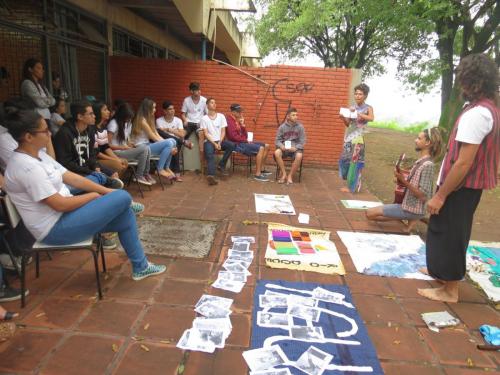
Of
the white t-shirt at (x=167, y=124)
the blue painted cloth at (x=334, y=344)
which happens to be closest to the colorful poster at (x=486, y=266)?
the blue painted cloth at (x=334, y=344)

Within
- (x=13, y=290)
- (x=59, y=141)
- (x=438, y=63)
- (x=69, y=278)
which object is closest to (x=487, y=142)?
(x=69, y=278)

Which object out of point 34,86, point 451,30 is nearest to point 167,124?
point 34,86

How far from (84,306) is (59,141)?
6.23 feet

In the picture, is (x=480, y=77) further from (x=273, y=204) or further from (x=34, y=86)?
(x=34, y=86)

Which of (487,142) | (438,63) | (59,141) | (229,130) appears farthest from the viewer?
(438,63)

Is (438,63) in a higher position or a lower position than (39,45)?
higher

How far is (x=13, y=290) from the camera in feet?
8.88

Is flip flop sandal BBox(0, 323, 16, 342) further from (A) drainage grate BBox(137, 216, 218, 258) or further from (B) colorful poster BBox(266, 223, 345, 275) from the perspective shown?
(B) colorful poster BBox(266, 223, 345, 275)

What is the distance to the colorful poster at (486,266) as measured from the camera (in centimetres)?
328

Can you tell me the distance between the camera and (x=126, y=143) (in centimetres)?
561

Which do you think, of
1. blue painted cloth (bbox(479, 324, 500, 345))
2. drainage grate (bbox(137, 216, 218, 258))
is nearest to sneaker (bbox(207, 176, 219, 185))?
drainage grate (bbox(137, 216, 218, 258))

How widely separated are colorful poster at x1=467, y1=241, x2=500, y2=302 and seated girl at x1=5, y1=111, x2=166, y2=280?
316cm

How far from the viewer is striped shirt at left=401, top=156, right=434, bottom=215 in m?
4.11

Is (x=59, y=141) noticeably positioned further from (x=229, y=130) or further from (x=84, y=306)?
(x=229, y=130)
